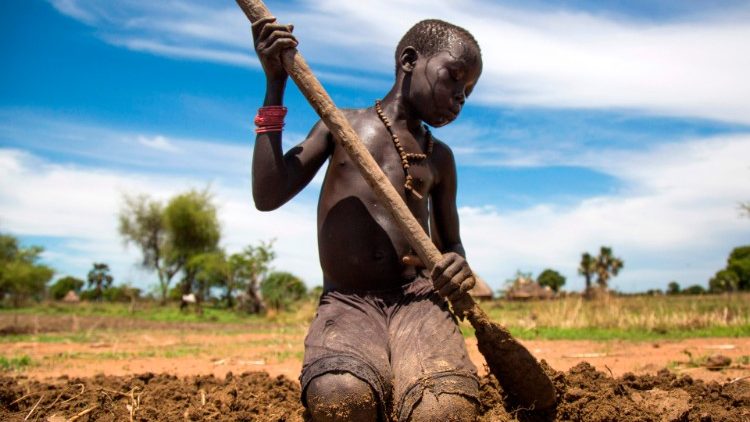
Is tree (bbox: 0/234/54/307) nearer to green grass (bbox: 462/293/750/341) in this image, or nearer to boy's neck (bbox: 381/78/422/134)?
green grass (bbox: 462/293/750/341)

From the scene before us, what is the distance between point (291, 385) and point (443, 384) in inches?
73.7

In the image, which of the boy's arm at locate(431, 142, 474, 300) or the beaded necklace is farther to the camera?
A: the boy's arm at locate(431, 142, 474, 300)

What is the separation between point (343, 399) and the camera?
8.97 ft

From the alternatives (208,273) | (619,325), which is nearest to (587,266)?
(208,273)

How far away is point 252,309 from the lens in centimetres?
2381

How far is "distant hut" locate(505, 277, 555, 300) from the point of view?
1191 inches

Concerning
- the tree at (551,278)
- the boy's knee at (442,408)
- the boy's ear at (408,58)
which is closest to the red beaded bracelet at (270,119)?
the boy's ear at (408,58)

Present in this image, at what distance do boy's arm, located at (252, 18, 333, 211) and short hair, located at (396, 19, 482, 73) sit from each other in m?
0.70

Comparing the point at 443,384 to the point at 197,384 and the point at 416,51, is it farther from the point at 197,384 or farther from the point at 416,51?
the point at 197,384

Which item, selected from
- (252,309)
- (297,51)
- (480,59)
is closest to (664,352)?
(480,59)

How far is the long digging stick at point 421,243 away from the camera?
299 centimetres

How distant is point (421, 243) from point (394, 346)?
506 millimetres

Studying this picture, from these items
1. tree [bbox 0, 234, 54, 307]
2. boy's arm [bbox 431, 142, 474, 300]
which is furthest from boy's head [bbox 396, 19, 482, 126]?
tree [bbox 0, 234, 54, 307]

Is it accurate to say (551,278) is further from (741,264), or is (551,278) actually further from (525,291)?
(525,291)
